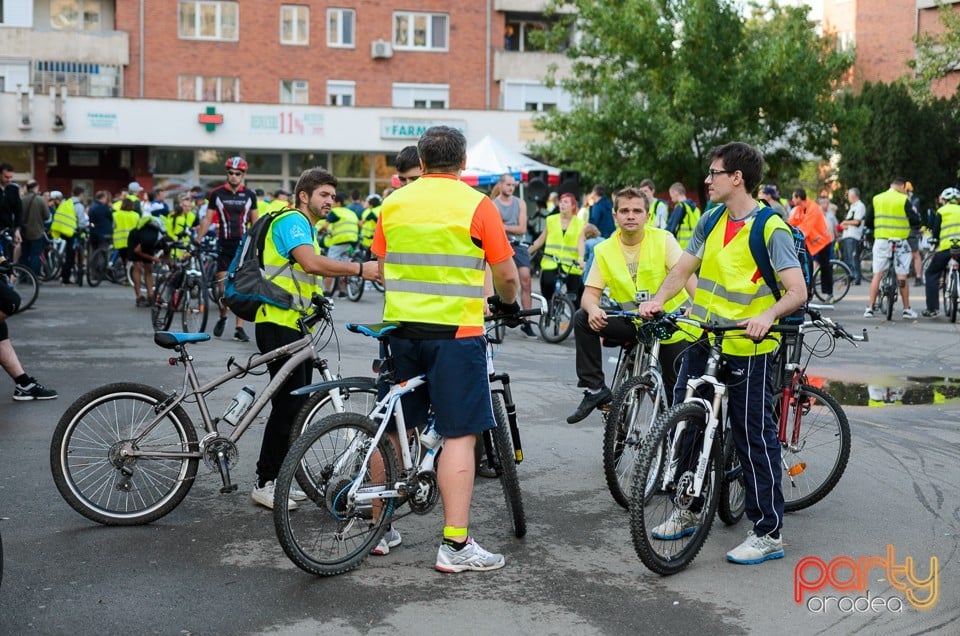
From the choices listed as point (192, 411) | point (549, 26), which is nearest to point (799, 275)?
point (192, 411)

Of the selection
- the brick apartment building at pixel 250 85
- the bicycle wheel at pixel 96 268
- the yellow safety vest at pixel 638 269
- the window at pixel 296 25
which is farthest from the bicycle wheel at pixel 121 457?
the window at pixel 296 25

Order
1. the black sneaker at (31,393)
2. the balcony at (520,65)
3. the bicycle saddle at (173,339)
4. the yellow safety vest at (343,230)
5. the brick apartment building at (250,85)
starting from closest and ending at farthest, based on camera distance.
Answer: the bicycle saddle at (173,339)
the black sneaker at (31,393)
the yellow safety vest at (343,230)
the brick apartment building at (250,85)
the balcony at (520,65)

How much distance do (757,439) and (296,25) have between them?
40.1 metres

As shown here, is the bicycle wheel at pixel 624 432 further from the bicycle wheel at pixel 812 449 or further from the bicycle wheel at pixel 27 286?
the bicycle wheel at pixel 27 286

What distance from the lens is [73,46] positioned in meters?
42.1

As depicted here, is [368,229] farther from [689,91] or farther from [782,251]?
[782,251]

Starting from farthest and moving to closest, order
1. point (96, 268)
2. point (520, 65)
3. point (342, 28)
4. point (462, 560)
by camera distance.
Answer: point (520, 65) < point (342, 28) < point (96, 268) < point (462, 560)

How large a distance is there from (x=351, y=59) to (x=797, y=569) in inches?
1581

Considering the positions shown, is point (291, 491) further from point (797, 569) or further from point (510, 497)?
point (797, 569)

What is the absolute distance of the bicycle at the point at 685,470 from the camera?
5434 millimetres

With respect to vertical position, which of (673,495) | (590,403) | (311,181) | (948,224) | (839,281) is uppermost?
(311,181)

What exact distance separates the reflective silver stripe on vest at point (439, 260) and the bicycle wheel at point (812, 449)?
2207 millimetres

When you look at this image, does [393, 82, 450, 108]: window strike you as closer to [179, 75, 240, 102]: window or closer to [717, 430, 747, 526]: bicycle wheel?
[179, 75, 240, 102]: window

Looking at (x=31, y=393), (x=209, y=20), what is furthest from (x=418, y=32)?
(x=31, y=393)
